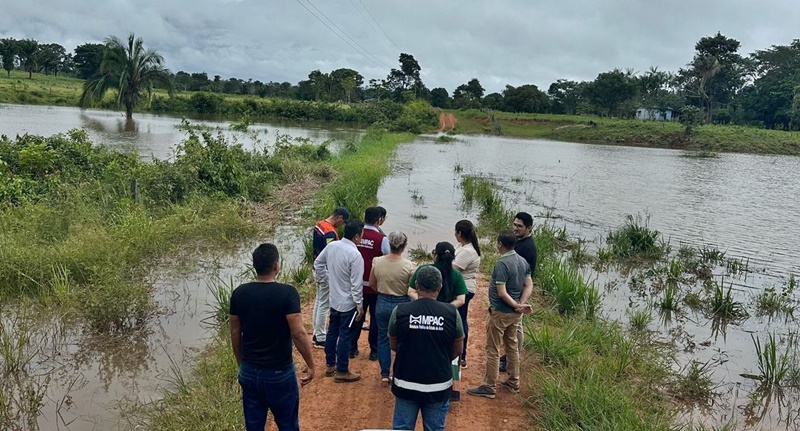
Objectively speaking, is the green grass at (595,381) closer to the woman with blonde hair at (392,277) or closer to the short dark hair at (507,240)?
the short dark hair at (507,240)

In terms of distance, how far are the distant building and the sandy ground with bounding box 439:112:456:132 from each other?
107 ft

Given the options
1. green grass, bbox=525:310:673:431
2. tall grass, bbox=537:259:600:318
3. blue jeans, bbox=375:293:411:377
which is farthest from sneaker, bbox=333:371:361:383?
tall grass, bbox=537:259:600:318

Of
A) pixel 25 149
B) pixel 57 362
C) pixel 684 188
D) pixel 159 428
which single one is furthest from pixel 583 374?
pixel 684 188

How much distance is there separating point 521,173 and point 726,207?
11.4m

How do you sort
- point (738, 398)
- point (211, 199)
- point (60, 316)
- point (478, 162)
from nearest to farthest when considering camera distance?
point (738, 398) → point (60, 316) → point (211, 199) → point (478, 162)

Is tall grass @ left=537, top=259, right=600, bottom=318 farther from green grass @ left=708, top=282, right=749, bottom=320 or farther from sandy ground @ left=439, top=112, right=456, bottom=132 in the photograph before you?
sandy ground @ left=439, top=112, right=456, bottom=132

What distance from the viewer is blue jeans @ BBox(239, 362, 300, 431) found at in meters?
3.68

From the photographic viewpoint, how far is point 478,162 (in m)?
35.0

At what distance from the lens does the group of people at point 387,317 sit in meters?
3.58

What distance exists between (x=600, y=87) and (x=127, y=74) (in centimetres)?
6962

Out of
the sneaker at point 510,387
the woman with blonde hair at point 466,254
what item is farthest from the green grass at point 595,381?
the woman with blonde hair at point 466,254

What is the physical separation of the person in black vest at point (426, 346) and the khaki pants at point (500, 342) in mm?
1631

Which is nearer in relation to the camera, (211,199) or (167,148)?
(211,199)

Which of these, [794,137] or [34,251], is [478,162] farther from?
[794,137]
